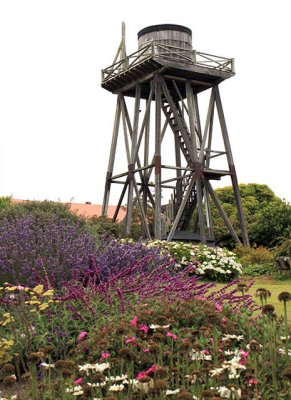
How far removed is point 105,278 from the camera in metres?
8.25

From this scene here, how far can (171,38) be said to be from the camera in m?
22.9

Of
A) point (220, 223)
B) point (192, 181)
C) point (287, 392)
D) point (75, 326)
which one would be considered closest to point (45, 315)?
point (75, 326)

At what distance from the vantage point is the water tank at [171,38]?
22.4 metres

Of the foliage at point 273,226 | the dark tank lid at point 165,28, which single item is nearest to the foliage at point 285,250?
the foliage at point 273,226

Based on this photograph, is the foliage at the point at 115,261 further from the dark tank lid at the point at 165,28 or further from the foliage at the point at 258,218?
the dark tank lid at the point at 165,28

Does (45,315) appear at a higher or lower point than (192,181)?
lower

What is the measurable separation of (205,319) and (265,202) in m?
39.6

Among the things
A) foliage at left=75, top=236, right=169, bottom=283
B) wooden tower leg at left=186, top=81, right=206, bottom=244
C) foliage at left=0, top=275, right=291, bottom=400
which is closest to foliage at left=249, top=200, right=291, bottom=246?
wooden tower leg at left=186, top=81, right=206, bottom=244

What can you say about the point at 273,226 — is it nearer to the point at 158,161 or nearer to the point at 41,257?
the point at 158,161

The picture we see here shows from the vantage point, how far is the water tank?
2242cm

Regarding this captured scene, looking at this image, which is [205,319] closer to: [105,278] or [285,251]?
[105,278]

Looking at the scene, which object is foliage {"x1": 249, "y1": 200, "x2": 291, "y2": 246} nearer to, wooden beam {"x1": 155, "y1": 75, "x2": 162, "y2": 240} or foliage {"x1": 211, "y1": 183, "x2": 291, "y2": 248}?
foliage {"x1": 211, "y1": 183, "x2": 291, "y2": 248}

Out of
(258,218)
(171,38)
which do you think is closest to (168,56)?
(171,38)

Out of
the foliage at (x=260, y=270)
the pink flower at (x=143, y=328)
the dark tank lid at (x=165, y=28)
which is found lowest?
the foliage at (x=260, y=270)
